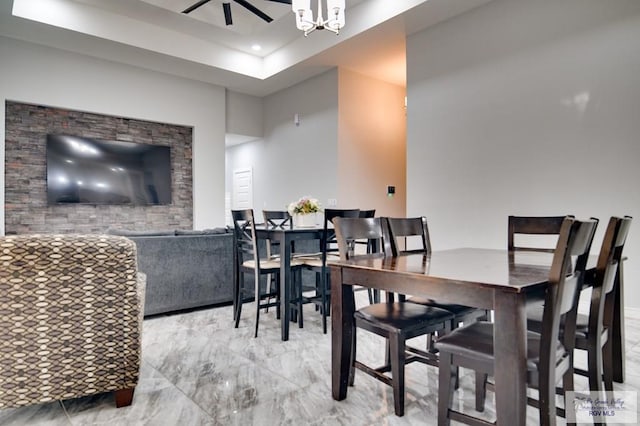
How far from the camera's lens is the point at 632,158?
334 cm

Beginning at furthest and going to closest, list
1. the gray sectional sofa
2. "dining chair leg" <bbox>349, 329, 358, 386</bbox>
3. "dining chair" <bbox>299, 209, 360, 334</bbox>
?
the gray sectional sofa < "dining chair" <bbox>299, 209, 360, 334</bbox> < "dining chair leg" <bbox>349, 329, 358, 386</bbox>

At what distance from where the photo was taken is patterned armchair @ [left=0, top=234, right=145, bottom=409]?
65.4 inches

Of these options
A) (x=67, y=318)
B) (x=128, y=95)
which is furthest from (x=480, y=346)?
(x=128, y=95)

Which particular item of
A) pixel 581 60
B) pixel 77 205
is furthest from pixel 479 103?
pixel 77 205

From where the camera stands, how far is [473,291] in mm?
1337

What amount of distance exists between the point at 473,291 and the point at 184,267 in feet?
9.66

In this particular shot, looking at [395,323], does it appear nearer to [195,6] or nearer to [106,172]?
[195,6]

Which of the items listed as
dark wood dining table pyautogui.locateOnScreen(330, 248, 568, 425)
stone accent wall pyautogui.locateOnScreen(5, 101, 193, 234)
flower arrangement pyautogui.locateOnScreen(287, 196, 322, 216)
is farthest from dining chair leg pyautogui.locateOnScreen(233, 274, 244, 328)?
stone accent wall pyautogui.locateOnScreen(5, 101, 193, 234)

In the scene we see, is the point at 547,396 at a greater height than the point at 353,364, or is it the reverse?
the point at 547,396

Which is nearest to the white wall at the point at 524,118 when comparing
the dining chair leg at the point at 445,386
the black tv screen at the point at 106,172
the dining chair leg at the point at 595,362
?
the dining chair leg at the point at 595,362

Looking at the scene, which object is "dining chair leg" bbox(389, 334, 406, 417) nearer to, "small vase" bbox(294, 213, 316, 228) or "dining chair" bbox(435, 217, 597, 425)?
"dining chair" bbox(435, 217, 597, 425)

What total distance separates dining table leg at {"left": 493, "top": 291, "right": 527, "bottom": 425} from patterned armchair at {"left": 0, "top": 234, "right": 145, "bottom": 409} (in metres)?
1.59

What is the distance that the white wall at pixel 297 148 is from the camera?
20.3 ft

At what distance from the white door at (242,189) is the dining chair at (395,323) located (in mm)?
5932
